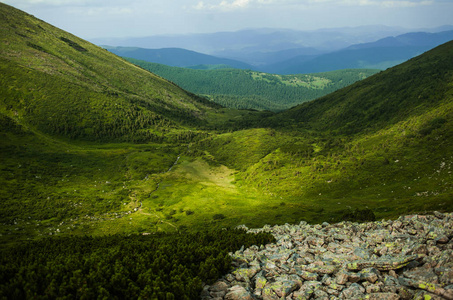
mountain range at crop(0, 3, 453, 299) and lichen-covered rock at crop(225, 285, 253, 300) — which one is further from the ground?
lichen-covered rock at crop(225, 285, 253, 300)

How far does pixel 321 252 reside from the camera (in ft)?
116

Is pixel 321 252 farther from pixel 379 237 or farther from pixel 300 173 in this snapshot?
pixel 300 173

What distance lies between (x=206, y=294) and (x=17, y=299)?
1644cm

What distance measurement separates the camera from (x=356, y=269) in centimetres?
2670

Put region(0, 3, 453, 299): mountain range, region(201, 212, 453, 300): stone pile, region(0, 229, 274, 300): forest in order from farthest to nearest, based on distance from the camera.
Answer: region(0, 3, 453, 299): mountain range
region(0, 229, 274, 300): forest
region(201, 212, 453, 300): stone pile

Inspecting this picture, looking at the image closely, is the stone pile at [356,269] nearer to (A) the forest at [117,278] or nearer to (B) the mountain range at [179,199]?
(B) the mountain range at [179,199]

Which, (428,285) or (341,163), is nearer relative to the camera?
(428,285)

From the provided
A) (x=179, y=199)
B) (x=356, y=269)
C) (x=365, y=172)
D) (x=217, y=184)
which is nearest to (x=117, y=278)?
(x=356, y=269)

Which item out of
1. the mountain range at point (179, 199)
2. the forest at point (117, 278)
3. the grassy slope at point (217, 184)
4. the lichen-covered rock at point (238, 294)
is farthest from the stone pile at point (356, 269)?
the grassy slope at point (217, 184)

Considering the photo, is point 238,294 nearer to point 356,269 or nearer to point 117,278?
point 117,278

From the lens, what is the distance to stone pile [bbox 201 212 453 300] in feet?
73.6

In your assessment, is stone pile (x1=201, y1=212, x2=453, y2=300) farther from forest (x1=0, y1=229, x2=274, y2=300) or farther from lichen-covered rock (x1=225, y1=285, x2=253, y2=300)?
forest (x1=0, y1=229, x2=274, y2=300)

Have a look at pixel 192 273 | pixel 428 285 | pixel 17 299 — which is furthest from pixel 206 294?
pixel 428 285

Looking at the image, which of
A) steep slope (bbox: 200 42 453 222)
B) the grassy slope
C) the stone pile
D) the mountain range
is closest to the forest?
A: the mountain range
